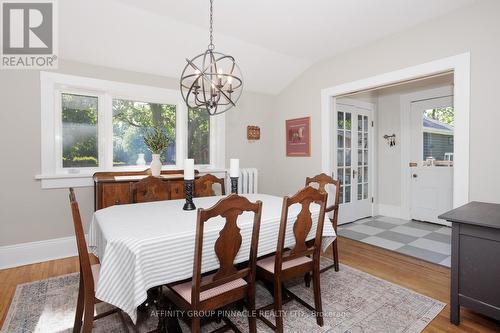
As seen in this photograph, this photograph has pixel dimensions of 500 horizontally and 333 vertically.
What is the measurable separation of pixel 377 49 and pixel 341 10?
0.87m

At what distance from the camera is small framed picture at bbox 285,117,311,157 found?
13.9 feet

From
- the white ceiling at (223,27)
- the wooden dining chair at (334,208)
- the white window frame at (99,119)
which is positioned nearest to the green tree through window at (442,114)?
the white ceiling at (223,27)

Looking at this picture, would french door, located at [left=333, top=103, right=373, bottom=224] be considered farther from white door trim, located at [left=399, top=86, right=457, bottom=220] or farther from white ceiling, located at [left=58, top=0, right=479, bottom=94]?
white ceiling, located at [left=58, top=0, right=479, bottom=94]

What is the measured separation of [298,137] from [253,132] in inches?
29.9

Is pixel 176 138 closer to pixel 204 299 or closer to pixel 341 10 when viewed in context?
pixel 341 10

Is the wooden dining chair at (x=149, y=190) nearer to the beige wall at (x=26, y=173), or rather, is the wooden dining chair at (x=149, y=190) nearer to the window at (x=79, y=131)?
the beige wall at (x=26, y=173)

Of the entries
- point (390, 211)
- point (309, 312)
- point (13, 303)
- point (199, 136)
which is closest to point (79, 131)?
point (199, 136)

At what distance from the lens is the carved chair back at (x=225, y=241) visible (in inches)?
54.0

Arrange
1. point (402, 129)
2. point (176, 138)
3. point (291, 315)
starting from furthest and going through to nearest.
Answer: point (402, 129) < point (176, 138) < point (291, 315)

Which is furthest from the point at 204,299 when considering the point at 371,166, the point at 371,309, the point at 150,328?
the point at 371,166

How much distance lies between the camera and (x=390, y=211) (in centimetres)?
505

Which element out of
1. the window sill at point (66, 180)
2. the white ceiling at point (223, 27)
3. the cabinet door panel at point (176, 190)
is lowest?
the cabinet door panel at point (176, 190)

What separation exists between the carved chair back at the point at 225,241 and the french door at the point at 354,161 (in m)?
2.87

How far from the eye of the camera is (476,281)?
6.14ft
